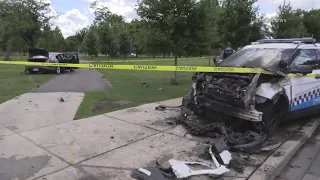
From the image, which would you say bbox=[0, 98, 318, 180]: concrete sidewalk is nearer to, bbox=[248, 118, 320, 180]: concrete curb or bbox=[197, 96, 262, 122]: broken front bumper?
bbox=[248, 118, 320, 180]: concrete curb

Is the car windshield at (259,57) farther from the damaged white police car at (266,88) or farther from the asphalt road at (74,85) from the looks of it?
the asphalt road at (74,85)

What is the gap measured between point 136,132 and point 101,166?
1.63 m

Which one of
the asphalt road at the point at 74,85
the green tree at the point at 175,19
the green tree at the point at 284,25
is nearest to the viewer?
the asphalt road at the point at 74,85

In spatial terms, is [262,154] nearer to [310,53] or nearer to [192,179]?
[192,179]

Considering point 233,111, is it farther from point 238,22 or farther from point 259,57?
point 238,22

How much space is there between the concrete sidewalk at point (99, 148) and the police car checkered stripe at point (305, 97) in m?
0.68

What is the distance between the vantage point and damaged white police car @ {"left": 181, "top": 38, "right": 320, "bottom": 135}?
504cm

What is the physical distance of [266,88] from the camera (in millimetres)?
5082

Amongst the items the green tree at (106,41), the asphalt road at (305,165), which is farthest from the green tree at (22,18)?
the asphalt road at (305,165)

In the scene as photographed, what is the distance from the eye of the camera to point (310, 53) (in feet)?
20.5

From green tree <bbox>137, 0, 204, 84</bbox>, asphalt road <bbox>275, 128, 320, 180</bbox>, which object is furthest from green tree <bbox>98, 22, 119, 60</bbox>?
asphalt road <bbox>275, 128, 320, 180</bbox>

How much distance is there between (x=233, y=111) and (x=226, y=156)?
1.22m

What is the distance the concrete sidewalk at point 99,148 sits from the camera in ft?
12.6

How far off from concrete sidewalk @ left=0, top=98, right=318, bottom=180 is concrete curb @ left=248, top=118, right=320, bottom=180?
0.30ft
